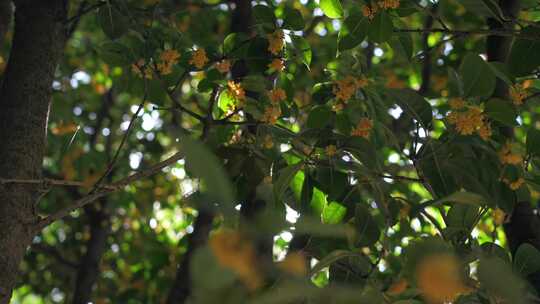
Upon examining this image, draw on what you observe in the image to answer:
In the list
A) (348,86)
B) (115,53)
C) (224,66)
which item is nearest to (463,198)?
(348,86)

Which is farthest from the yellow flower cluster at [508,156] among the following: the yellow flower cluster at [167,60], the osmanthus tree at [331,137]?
the yellow flower cluster at [167,60]

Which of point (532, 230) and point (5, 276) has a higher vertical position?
point (532, 230)

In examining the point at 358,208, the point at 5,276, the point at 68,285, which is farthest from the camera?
the point at 68,285

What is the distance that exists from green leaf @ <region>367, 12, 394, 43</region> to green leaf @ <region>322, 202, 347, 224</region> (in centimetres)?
52

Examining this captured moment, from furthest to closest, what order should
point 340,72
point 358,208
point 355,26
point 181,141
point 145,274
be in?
point 145,274 < point 340,72 < point 355,26 < point 358,208 < point 181,141

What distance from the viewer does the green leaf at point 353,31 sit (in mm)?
A: 2029

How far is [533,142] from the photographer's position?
1856 mm

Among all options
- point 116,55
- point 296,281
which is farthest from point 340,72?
point 296,281

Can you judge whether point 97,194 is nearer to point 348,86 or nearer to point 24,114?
point 24,114

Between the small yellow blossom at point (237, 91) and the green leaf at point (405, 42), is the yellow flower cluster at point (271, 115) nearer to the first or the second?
the small yellow blossom at point (237, 91)

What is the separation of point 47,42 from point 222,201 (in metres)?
1.50

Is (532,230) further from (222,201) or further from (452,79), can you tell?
(222,201)

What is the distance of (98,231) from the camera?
4008mm

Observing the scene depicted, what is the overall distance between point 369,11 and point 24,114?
107 cm
